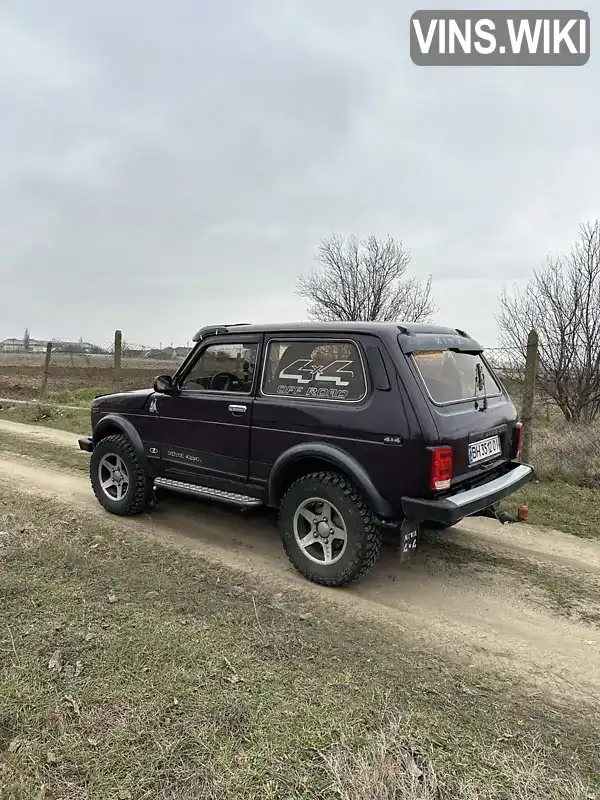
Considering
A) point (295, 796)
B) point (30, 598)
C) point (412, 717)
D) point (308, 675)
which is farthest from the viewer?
point (30, 598)

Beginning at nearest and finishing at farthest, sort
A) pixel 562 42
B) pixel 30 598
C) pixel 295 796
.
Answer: pixel 295 796 < pixel 30 598 < pixel 562 42

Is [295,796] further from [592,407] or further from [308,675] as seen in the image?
[592,407]

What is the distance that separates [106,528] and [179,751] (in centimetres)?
309

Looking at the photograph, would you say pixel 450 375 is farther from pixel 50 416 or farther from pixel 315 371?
pixel 50 416

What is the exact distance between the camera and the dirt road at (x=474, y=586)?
3.11 metres

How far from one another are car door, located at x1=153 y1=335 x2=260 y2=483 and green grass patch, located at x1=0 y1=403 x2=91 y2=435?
596 cm

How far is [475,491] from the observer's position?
3.84m

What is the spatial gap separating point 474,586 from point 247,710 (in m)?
2.15

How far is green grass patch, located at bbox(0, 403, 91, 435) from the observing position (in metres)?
10.9

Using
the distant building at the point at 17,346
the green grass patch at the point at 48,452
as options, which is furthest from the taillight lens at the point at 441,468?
the distant building at the point at 17,346

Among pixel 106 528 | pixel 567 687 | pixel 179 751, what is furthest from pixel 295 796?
pixel 106 528

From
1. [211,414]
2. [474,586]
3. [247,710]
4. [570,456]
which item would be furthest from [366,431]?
[570,456]

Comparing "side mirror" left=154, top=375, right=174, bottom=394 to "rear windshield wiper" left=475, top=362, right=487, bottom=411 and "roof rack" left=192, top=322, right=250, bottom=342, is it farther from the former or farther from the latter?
"rear windshield wiper" left=475, top=362, right=487, bottom=411

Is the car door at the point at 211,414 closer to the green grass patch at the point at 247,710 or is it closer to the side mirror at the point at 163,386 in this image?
the side mirror at the point at 163,386
